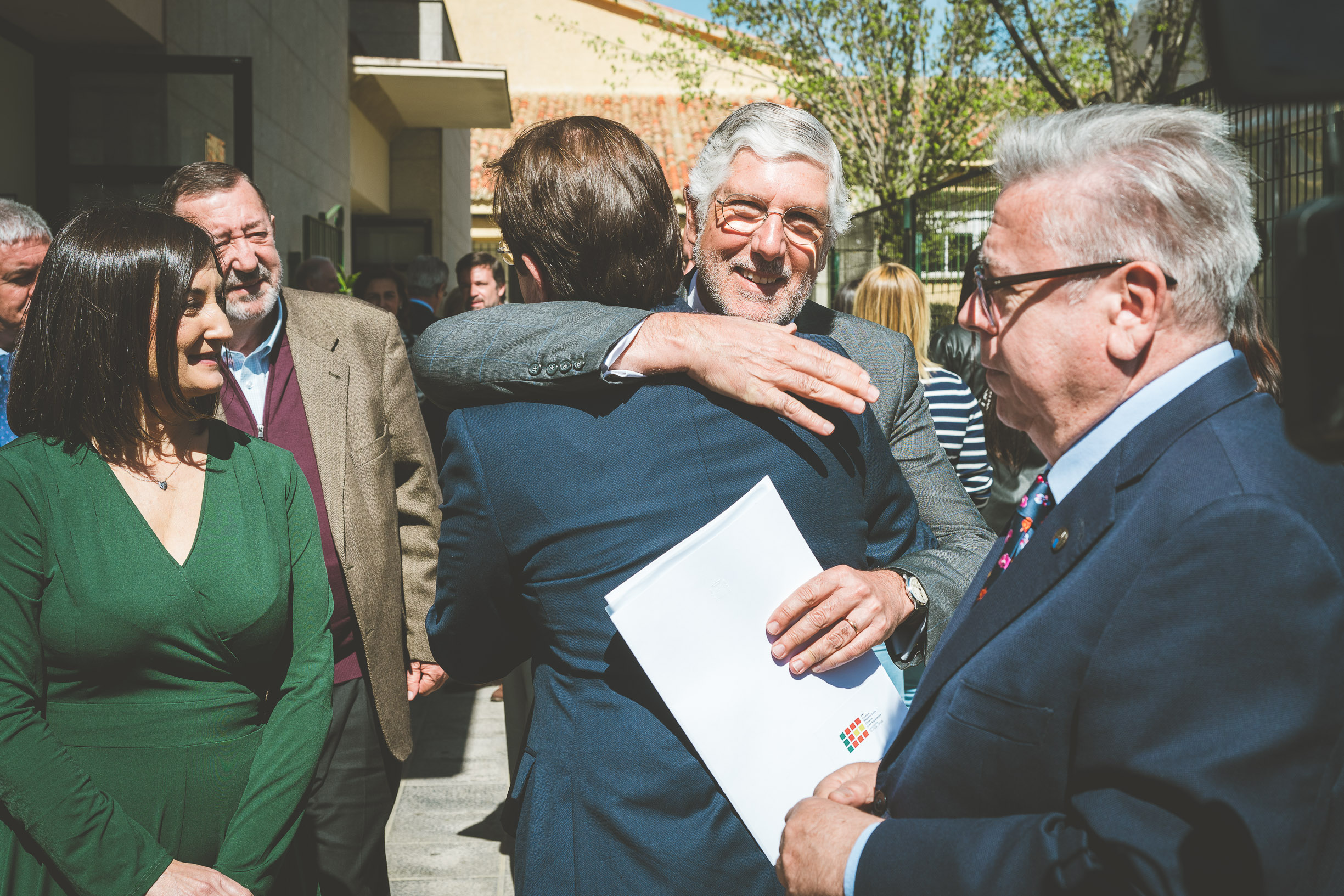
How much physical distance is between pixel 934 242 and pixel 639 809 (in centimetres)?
792

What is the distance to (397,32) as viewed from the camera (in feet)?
48.4

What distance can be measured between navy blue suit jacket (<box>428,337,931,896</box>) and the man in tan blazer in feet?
3.93

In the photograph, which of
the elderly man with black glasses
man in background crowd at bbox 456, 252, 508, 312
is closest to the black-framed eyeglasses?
the elderly man with black glasses

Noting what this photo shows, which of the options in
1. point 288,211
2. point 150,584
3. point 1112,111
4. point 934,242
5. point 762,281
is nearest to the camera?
point 1112,111

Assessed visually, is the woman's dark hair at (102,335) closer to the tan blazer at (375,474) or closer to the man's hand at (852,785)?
the tan blazer at (375,474)

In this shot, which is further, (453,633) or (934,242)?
(934,242)

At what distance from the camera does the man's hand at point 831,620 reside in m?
1.50

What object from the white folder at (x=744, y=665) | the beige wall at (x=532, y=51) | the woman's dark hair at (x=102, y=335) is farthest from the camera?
the beige wall at (x=532, y=51)

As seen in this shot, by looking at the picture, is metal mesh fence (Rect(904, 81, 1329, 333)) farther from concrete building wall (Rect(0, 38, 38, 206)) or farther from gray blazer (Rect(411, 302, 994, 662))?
concrete building wall (Rect(0, 38, 38, 206))

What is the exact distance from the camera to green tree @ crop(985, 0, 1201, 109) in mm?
10086

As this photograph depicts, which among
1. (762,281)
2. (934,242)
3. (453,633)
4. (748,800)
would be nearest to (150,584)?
(453,633)

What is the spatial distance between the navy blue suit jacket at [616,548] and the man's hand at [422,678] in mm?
1567

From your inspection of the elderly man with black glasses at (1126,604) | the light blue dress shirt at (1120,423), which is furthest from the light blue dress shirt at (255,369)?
the light blue dress shirt at (1120,423)

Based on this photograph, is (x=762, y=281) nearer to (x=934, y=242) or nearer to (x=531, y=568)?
(x=531, y=568)
